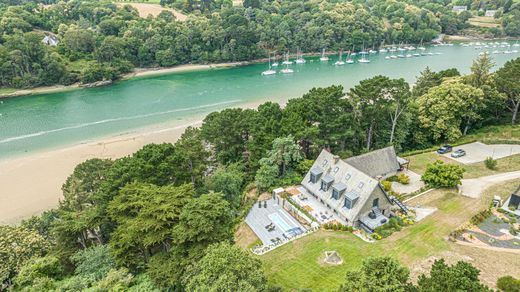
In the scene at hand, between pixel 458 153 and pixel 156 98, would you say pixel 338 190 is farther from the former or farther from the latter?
pixel 156 98

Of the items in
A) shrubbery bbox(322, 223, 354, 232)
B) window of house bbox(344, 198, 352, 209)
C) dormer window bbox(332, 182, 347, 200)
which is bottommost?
shrubbery bbox(322, 223, 354, 232)

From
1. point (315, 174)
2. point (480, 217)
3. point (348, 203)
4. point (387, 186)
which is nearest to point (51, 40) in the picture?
point (315, 174)

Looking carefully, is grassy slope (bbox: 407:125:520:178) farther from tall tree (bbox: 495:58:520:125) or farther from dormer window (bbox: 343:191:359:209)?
dormer window (bbox: 343:191:359:209)

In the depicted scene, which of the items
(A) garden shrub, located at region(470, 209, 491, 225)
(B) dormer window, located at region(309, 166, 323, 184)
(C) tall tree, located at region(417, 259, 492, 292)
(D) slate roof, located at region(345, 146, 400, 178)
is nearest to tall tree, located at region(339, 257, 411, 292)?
(C) tall tree, located at region(417, 259, 492, 292)

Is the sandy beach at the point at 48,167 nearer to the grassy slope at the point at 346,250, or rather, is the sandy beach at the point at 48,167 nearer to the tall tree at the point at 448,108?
the grassy slope at the point at 346,250

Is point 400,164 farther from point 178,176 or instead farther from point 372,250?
point 178,176

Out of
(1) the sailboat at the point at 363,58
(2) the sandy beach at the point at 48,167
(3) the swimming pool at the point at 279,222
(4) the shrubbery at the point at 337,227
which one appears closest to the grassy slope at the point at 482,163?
(4) the shrubbery at the point at 337,227
